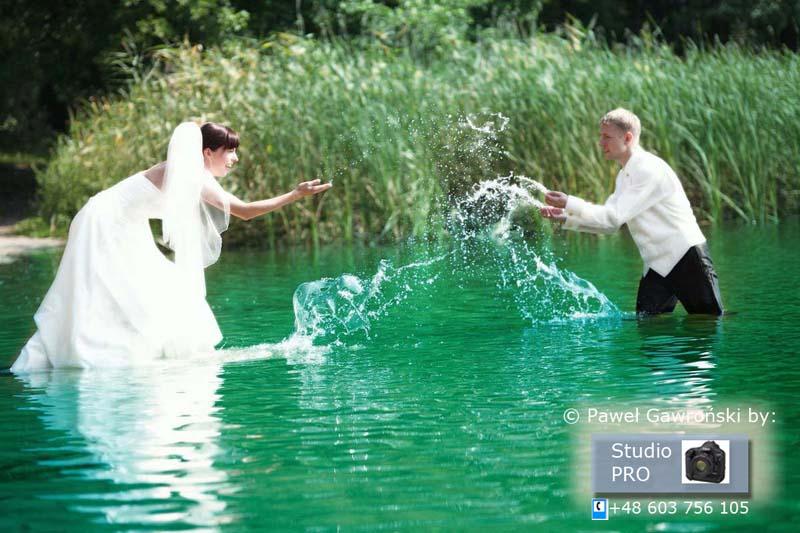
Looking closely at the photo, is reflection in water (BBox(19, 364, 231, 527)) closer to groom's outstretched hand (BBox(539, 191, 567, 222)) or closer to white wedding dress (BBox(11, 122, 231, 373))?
white wedding dress (BBox(11, 122, 231, 373))

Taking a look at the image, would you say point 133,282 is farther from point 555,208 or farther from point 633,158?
point 633,158

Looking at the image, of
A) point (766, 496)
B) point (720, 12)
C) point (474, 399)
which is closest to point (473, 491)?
point (766, 496)

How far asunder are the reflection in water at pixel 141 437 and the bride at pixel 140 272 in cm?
25

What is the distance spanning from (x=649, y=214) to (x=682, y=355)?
1433 millimetres

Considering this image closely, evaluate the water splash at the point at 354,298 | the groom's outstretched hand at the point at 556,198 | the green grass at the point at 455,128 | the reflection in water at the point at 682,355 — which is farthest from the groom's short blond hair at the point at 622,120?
the green grass at the point at 455,128

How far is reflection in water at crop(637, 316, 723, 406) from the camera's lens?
253 inches

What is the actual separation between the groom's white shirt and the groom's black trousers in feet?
0.24

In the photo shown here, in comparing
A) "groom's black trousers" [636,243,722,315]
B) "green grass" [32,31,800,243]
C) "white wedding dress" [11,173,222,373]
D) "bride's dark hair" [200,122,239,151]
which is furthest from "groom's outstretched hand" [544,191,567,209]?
"green grass" [32,31,800,243]

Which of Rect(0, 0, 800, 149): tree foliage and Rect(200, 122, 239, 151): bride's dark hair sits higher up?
Rect(0, 0, 800, 149): tree foliage

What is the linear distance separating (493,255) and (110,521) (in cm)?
1069

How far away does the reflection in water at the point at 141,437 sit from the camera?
188 inches

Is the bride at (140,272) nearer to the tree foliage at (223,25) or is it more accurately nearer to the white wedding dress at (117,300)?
the white wedding dress at (117,300)

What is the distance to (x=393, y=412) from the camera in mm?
6316

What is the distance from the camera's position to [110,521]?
457 centimetres
